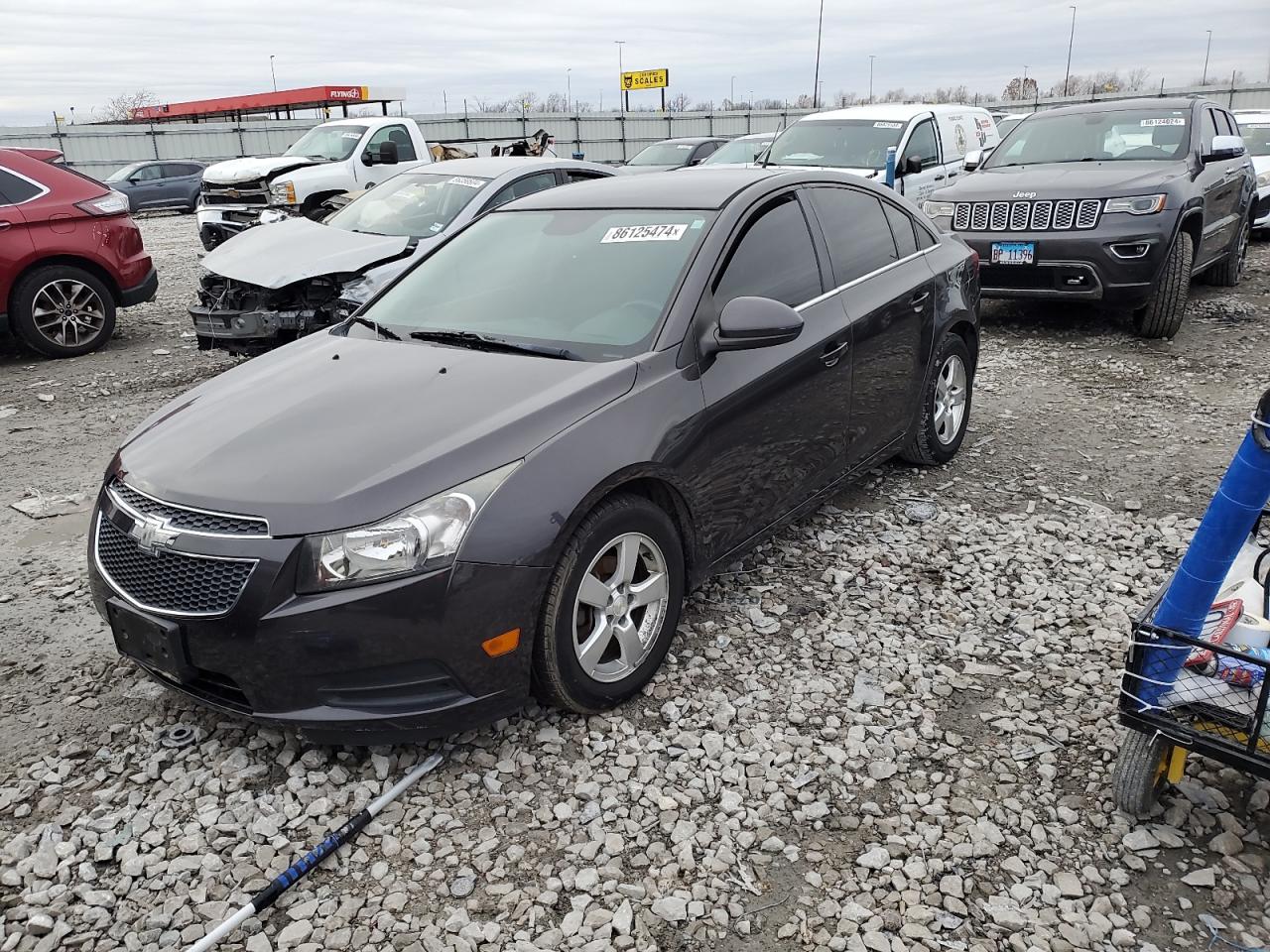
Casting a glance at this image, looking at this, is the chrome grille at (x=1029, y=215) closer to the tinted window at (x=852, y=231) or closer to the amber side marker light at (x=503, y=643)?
Answer: the tinted window at (x=852, y=231)

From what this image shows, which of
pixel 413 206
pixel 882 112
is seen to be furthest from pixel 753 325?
pixel 882 112

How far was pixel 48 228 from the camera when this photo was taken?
7.93 meters

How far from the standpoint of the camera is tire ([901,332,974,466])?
4.97 m

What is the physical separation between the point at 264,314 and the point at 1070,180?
6461 mm

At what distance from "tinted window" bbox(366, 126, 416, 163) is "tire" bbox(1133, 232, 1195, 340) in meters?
9.80

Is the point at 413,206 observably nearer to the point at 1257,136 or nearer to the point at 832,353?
the point at 832,353

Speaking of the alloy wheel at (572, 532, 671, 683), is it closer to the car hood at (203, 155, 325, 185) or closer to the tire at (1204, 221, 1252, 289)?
the tire at (1204, 221, 1252, 289)

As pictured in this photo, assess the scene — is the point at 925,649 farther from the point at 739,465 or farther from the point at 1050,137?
the point at 1050,137

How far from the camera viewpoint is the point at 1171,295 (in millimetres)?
7785

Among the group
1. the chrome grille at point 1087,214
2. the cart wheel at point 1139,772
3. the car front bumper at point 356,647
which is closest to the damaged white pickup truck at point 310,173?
the chrome grille at point 1087,214

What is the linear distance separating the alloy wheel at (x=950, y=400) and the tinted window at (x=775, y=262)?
1.35m

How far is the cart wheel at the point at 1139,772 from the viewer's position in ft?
8.50

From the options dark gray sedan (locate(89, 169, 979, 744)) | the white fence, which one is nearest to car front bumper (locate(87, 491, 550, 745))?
dark gray sedan (locate(89, 169, 979, 744))

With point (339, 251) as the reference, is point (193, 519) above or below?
below
